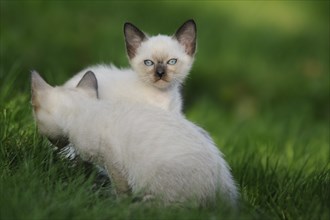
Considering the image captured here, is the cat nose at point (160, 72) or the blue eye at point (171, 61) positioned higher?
the blue eye at point (171, 61)

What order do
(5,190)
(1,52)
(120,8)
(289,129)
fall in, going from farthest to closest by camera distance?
(120,8), (289,129), (1,52), (5,190)

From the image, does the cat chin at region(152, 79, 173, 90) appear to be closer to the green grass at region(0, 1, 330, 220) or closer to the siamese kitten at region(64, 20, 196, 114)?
the siamese kitten at region(64, 20, 196, 114)

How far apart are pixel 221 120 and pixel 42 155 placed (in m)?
5.21

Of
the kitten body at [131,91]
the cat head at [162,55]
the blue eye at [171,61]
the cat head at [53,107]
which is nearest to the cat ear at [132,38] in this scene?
the cat head at [162,55]

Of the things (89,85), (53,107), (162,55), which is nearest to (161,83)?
(162,55)

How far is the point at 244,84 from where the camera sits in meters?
11.6

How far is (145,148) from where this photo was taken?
4.95 metres

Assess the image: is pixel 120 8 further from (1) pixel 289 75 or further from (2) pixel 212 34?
(1) pixel 289 75

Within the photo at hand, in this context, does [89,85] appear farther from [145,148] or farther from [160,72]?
[145,148]

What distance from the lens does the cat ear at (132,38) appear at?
6.16m

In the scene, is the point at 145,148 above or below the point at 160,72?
below

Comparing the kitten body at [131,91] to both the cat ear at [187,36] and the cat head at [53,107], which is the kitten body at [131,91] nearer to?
the cat ear at [187,36]

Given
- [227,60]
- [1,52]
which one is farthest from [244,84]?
[1,52]

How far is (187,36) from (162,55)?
321 millimetres
